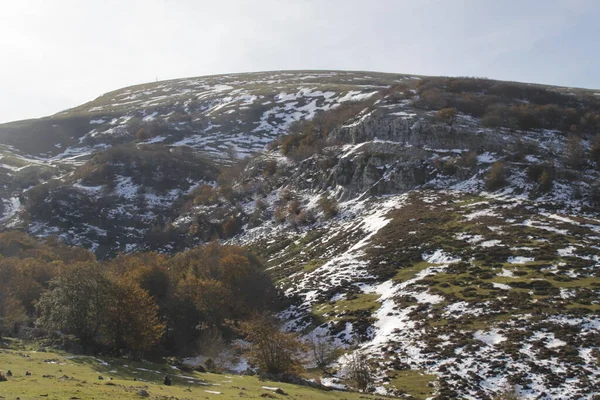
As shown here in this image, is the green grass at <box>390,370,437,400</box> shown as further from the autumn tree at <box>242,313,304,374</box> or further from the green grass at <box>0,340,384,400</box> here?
the autumn tree at <box>242,313,304,374</box>

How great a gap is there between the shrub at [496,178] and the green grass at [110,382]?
68.0m

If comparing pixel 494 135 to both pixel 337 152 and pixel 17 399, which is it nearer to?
pixel 337 152

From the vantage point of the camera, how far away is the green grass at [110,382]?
2011cm

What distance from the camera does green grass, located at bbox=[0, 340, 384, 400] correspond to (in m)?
20.1

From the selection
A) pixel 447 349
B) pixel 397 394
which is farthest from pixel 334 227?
pixel 397 394

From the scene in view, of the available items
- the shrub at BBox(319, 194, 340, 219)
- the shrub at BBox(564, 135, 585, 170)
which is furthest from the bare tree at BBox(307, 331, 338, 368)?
the shrub at BBox(564, 135, 585, 170)

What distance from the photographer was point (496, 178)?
91.6 meters

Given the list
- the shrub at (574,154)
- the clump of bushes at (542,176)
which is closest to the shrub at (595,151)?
the shrub at (574,154)

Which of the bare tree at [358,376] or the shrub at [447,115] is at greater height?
the shrub at [447,115]

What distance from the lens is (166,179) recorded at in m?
160

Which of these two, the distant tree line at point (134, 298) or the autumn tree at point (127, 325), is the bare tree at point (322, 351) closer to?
the distant tree line at point (134, 298)

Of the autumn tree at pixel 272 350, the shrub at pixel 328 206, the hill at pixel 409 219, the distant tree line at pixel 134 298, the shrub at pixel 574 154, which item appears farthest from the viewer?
the shrub at pixel 328 206

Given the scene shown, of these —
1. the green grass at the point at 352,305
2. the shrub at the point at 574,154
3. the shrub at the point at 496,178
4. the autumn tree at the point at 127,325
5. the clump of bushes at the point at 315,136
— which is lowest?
the green grass at the point at 352,305

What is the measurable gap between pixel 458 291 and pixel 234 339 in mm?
27823
